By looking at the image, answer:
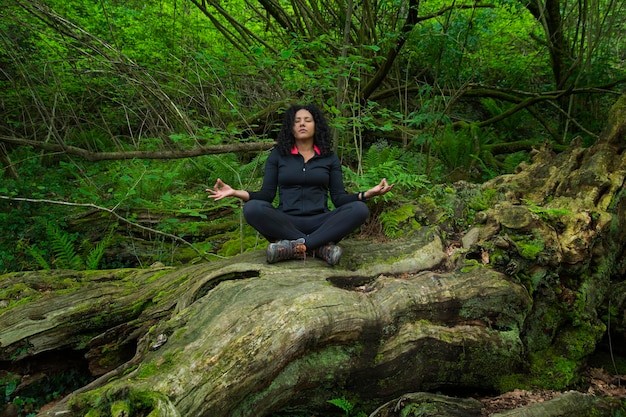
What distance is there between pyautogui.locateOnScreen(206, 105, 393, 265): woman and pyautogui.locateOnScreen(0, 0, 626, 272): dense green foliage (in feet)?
2.05

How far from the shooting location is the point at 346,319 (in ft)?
8.54

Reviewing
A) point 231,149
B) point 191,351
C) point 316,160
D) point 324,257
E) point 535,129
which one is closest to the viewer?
point 191,351

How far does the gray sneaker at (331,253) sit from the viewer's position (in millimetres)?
3246

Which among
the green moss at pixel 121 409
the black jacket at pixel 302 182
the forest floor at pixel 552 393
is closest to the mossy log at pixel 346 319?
the green moss at pixel 121 409

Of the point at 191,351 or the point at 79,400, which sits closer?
the point at 79,400

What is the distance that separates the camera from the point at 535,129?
9.80 metres

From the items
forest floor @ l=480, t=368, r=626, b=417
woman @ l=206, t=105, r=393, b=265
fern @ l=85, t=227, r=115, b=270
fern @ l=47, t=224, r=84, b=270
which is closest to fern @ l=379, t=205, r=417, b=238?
woman @ l=206, t=105, r=393, b=265

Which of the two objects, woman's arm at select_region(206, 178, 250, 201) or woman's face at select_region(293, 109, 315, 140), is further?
woman's face at select_region(293, 109, 315, 140)

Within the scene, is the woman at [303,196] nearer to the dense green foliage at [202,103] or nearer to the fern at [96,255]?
the dense green foliage at [202,103]

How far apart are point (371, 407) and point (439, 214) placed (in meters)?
2.18

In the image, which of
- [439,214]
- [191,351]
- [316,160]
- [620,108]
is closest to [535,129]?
[620,108]

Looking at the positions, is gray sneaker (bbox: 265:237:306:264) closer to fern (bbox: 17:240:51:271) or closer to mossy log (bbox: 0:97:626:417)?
mossy log (bbox: 0:97:626:417)

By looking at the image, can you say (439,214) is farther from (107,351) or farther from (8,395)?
(8,395)

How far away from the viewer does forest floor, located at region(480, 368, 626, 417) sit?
2.63m
